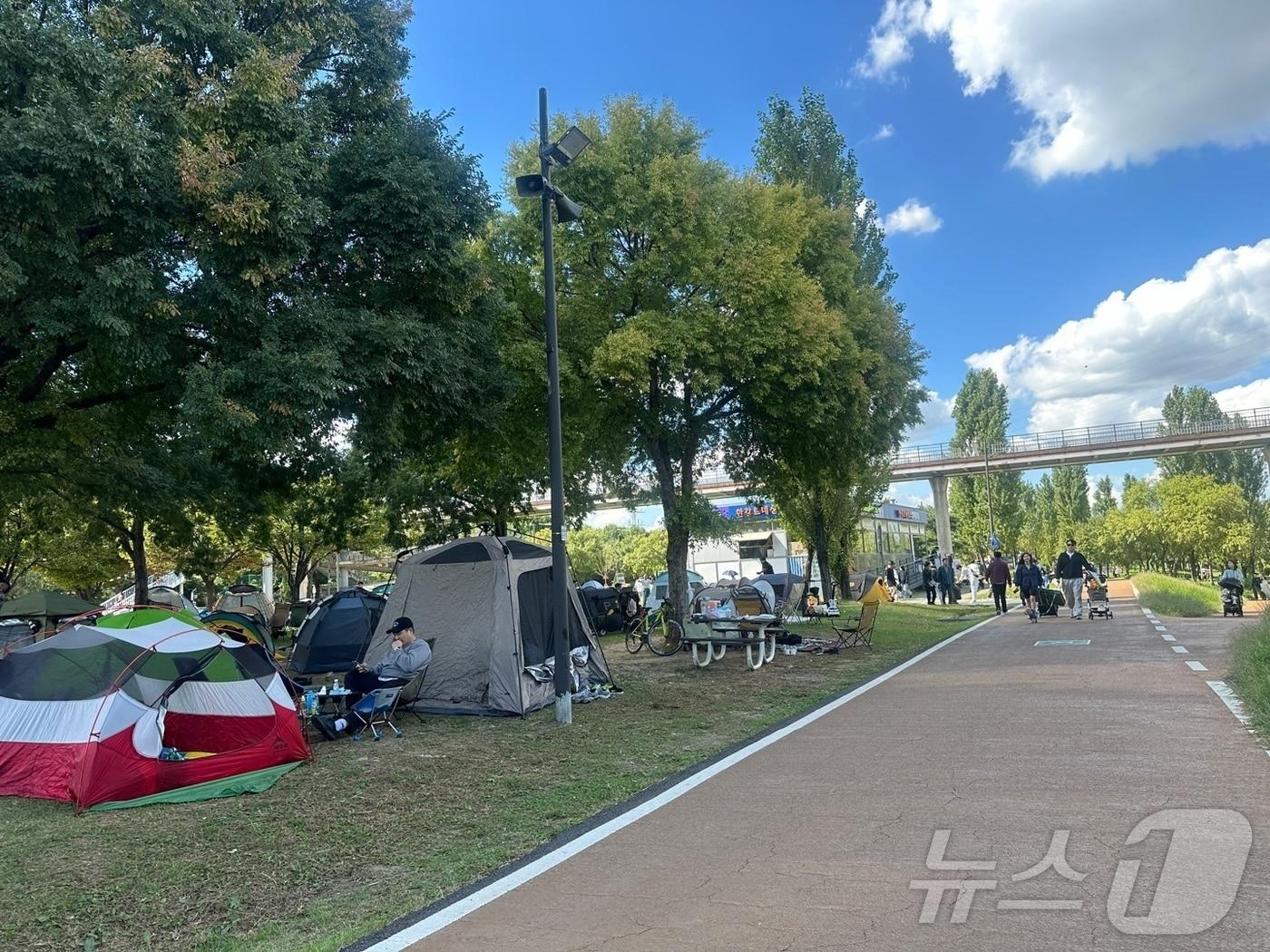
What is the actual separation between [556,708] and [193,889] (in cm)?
538

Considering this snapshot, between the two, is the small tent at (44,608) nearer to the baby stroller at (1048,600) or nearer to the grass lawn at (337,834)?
the grass lawn at (337,834)

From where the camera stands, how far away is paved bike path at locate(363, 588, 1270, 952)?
397cm

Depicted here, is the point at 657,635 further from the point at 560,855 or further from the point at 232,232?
the point at 560,855

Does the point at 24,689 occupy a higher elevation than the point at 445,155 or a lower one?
lower

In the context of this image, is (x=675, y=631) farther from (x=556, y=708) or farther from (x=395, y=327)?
(x=395, y=327)

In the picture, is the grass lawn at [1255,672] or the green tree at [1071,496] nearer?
the grass lawn at [1255,672]

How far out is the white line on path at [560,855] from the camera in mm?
4266

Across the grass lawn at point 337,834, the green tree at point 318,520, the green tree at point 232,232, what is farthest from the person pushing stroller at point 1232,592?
the green tree at point 318,520

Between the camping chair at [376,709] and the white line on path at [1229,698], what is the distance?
26.5ft

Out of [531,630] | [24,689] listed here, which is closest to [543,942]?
[24,689]

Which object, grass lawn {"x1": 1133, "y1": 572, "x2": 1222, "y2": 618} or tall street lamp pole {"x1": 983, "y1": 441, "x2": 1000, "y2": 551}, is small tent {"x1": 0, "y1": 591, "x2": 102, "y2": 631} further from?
tall street lamp pole {"x1": 983, "y1": 441, "x2": 1000, "y2": 551}

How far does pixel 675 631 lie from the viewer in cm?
1759

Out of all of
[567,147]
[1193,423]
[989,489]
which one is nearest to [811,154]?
[567,147]

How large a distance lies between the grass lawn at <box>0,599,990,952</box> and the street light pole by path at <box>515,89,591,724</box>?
0.65m
